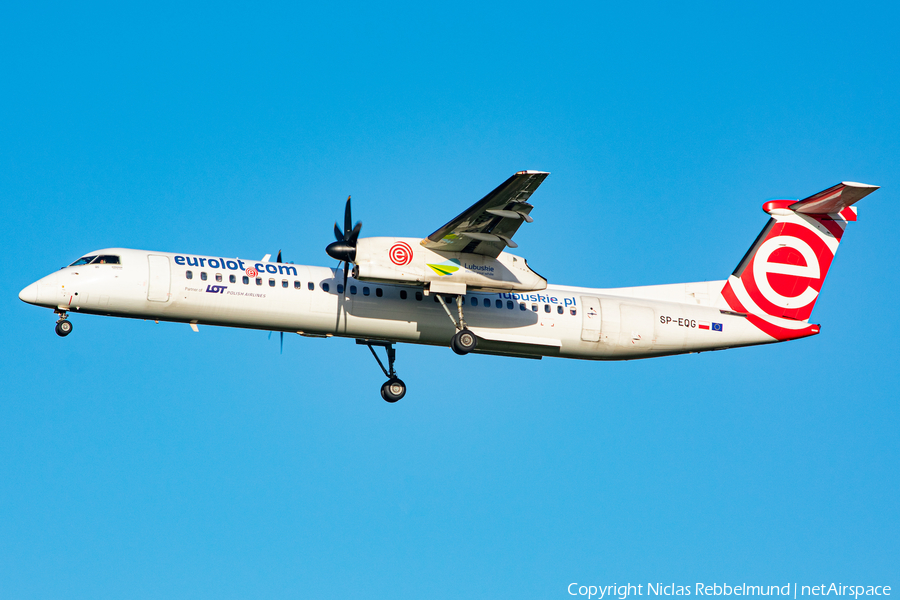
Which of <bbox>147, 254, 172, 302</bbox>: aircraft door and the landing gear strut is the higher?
<bbox>147, 254, 172, 302</bbox>: aircraft door

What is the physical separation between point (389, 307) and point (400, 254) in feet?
4.92

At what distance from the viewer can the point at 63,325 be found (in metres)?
19.9

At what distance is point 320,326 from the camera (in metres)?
21.2

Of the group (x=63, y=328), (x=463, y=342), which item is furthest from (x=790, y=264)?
(x=63, y=328)

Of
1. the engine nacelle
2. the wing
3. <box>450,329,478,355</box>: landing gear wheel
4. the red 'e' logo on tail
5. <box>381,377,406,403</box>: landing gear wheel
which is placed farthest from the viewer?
the red 'e' logo on tail

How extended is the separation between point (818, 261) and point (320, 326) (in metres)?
14.0

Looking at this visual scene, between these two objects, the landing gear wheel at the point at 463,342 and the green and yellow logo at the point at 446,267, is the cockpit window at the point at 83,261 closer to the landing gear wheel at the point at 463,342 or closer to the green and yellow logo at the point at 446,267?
the green and yellow logo at the point at 446,267

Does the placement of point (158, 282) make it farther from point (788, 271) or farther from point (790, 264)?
point (790, 264)

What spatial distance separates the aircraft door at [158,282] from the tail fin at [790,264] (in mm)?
14376

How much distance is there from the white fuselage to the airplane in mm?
29

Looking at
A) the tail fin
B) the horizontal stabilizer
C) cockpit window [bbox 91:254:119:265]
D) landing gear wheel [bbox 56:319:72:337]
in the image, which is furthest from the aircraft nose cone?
the horizontal stabilizer

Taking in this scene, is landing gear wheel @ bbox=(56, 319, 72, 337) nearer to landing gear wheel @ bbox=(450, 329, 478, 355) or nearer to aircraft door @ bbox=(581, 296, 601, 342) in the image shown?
landing gear wheel @ bbox=(450, 329, 478, 355)

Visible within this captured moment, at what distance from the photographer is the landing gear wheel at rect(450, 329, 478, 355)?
2114cm

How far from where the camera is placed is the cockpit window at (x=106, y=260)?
20203 mm
